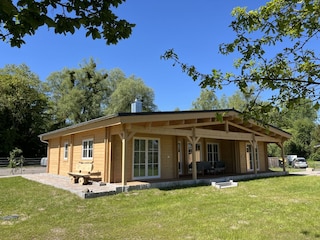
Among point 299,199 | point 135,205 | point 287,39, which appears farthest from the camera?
point 299,199

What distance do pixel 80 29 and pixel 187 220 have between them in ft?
14.5

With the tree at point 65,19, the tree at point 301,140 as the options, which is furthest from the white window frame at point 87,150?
the tree at point 301,140

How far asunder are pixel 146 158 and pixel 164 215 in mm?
5332

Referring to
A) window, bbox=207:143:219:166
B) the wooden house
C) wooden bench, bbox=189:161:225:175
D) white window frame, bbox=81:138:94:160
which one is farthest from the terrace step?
white window frame, bbox=81:138:94:160

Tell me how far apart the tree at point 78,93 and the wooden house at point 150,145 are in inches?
616

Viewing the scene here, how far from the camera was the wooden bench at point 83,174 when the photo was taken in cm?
988

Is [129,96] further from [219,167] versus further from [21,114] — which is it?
[219,167]

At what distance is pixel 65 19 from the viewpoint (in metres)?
2.31

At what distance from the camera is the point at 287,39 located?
348 centimetres

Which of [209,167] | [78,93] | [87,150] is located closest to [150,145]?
[87,150]

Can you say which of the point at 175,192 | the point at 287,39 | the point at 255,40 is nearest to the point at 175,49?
the point at 255,40

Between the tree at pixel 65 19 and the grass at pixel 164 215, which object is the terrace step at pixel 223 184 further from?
the tree at pixel 65 19

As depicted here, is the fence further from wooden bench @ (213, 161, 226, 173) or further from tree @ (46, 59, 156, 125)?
wooden bench @ (213, 161, 226, 173)

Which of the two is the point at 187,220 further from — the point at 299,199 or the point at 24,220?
the point at 299,199
